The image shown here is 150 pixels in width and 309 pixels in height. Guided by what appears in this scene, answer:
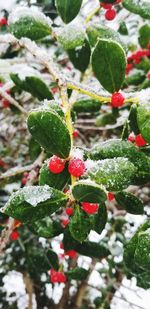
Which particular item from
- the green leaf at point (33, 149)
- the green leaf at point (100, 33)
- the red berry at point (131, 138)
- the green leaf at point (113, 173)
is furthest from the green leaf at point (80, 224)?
the green leaf at point (33, 149)

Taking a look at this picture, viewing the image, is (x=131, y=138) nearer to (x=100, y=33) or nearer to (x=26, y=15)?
(x=100, y=33)

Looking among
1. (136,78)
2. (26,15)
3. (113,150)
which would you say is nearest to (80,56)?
(26,15)

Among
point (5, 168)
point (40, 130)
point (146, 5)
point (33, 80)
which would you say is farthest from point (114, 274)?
point (40, 130)

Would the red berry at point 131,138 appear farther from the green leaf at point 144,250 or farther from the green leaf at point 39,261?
the green leaf at point 39,261

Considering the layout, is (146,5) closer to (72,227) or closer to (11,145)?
(72,227)

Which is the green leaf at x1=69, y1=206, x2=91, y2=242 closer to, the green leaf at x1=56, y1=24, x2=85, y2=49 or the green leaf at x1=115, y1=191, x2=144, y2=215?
the green leaf at x1=115, y1=191, x2=144, y2=215

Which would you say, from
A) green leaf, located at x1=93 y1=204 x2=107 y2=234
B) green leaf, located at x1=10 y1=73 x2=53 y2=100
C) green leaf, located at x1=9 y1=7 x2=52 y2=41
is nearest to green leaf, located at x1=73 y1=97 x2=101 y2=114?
green leaf, located at x1=10 y1=73 x2=53 y2=100
